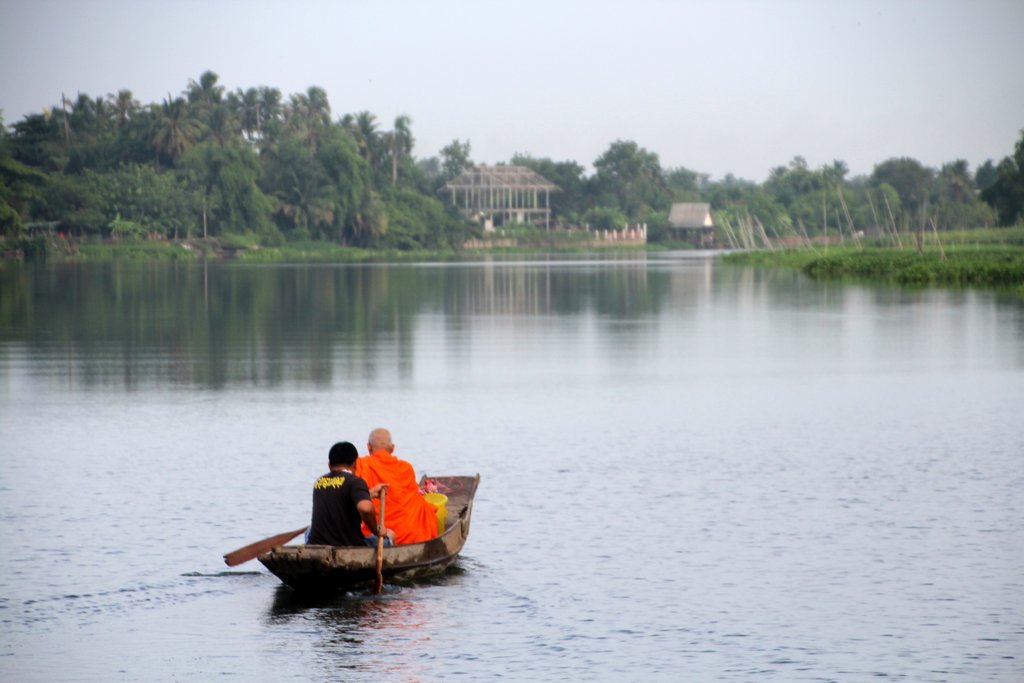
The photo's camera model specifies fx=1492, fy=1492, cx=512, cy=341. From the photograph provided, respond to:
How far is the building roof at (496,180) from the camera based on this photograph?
157125 millimetres

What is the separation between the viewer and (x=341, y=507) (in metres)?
12.6

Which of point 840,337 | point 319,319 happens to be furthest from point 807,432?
point 319,319

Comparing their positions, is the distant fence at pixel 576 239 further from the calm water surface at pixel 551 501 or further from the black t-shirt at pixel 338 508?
the black t-shirt at pixel 338 508

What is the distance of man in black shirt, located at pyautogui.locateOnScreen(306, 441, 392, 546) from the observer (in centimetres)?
1252

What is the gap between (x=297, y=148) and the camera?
13200 centimetres

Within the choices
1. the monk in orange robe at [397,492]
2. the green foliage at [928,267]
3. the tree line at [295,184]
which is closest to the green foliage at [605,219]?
the tree line at [295,184]

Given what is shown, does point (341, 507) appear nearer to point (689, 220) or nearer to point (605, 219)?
point (605, 219)

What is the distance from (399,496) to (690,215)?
155m

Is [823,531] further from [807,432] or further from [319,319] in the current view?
[319,319]

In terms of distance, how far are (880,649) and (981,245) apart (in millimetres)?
74106

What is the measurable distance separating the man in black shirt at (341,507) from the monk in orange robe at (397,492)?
24cm

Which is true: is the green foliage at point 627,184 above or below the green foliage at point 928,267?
above

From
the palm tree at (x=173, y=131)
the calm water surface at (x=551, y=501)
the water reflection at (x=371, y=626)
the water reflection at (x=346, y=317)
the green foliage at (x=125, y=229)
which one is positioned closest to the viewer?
the water reflection at (x=371, y=626)

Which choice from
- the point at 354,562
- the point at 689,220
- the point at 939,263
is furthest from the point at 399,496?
the point at 689,220
